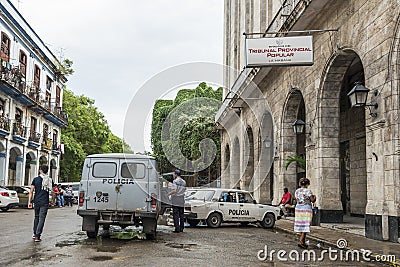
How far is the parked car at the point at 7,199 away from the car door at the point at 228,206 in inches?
515

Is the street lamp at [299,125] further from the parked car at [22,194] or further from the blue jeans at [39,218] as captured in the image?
the parked car at [22,194]

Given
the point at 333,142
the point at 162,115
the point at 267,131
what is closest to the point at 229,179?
the point at 267,131

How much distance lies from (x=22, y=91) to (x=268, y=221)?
75.7 ft

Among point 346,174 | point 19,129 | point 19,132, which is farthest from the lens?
point 19,129

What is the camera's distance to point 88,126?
59.2 meters

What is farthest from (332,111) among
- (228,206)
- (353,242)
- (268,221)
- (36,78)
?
(36,78)

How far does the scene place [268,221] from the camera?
709 inches

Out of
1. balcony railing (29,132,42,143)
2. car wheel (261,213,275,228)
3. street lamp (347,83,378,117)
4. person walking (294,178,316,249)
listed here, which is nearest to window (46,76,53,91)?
balcony railing (29,132,42,143)

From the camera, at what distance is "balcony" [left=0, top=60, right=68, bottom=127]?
31.4 meters

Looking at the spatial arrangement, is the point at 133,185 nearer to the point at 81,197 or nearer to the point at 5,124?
the point at 81,197

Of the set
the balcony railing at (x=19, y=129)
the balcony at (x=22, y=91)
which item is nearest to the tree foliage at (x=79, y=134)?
the balcony at (x=22, y=91)

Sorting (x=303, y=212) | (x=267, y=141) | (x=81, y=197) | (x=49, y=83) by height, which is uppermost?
(x=49, y=83)

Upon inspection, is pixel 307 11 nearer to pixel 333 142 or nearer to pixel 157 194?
pixel 333 142

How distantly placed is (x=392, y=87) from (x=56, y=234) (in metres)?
9.59
